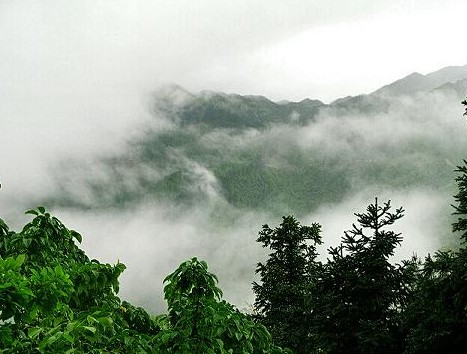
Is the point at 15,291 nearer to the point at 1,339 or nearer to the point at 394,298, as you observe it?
the point at 1,339

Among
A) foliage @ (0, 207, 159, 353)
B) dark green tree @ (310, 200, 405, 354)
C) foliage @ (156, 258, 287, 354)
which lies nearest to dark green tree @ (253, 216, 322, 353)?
dark green tree @ (310, 200, 405, 354)

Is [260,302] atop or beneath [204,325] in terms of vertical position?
atop

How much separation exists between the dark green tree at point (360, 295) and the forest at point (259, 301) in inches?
1.7

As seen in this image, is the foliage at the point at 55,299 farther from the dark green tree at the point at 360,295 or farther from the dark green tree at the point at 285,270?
the dark green tree at the point at 285,270

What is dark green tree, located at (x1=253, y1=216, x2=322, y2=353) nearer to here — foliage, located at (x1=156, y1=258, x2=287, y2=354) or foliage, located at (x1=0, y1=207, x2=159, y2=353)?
foliage, located at (x1=0, y1=207, x2=159, y2=353)

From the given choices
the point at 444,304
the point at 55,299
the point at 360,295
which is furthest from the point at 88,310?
the point at 360,295

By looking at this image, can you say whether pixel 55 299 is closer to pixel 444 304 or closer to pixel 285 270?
pixel 444 304

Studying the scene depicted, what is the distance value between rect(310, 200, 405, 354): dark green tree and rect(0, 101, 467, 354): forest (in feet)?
0.14

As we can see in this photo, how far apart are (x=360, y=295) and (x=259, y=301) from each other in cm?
1227

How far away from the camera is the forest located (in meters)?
3.98

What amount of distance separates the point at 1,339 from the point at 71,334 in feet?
1.79

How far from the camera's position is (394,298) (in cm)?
1822

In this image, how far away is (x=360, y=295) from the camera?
18219mm

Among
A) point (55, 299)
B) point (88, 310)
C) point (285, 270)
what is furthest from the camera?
point (285, 270)
